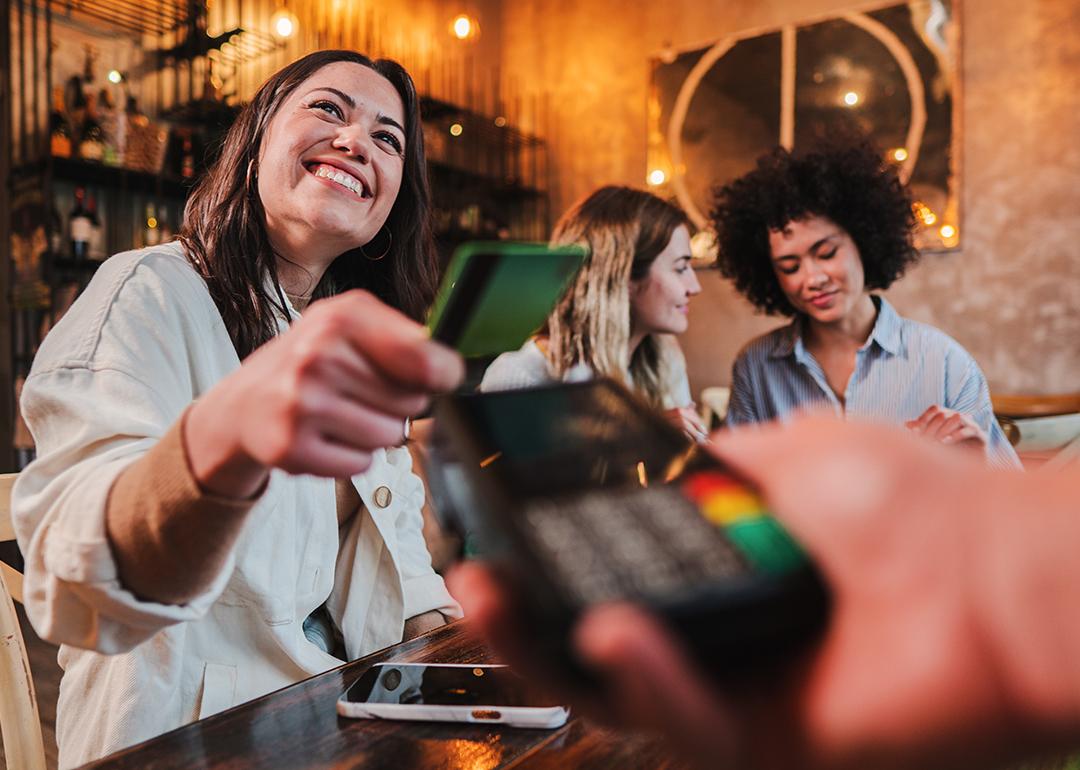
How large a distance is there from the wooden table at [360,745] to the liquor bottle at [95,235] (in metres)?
2.85

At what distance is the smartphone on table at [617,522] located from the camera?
0.92ft

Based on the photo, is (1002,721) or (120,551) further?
(120,551)

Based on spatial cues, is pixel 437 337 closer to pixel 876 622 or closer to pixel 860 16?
pixel 876 622

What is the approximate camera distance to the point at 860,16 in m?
3.86

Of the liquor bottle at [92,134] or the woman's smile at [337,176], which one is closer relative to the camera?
the woman's smile at [337,176]

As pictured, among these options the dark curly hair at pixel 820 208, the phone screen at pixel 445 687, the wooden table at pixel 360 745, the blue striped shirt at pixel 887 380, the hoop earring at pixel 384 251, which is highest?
the dark curly hair at pixel 820 208

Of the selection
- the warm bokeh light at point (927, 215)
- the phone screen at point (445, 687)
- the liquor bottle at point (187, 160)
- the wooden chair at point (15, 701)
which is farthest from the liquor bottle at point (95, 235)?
the warm bokeh light at point (927, 215)

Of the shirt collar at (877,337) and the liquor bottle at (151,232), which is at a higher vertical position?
the liquor bottle at (151,232)

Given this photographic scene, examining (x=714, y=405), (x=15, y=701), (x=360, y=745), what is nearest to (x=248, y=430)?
(x=360, y=745)

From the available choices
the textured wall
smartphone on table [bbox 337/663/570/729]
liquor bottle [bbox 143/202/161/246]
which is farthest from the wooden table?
the textured wall

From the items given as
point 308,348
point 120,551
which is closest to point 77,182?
→ point 120,551

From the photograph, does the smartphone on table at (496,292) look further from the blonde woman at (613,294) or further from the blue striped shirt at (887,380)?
the blue striped shirt at (887,380)

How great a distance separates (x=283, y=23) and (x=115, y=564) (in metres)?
3.58

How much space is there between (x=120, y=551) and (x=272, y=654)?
46 centimetres
